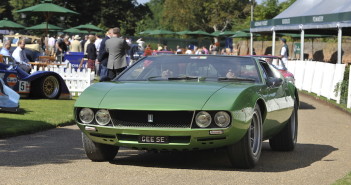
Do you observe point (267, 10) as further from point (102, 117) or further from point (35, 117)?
point (102, 117)

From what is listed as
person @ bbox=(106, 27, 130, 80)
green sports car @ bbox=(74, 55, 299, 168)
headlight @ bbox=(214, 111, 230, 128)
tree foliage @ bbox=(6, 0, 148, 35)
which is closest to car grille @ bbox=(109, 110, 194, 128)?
green sports car @ bbox=(74, 55, 299, 168)

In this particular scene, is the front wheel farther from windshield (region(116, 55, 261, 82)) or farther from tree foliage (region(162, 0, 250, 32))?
tree foliage (region(162, 0, 250, 32))

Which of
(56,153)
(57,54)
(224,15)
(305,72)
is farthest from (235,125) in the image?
(224,15)

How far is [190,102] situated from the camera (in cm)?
787

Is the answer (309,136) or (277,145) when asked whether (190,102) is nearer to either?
(277,145)

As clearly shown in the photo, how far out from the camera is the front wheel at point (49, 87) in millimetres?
18953

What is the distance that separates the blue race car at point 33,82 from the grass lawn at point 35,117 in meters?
0.37

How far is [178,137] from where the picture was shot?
7895 millimetres

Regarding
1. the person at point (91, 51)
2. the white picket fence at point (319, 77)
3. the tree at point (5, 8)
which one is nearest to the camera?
the white picket fence at point (319, 77)

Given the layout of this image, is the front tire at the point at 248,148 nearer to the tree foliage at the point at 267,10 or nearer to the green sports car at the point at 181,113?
the green sports car at the point at 181,113

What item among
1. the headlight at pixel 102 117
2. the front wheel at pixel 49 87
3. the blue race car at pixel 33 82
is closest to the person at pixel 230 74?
the headlight at pixel 102 117

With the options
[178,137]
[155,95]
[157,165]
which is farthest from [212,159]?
[155,95]

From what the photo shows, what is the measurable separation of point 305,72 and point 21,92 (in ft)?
45.1

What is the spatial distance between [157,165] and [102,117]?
0.87m
